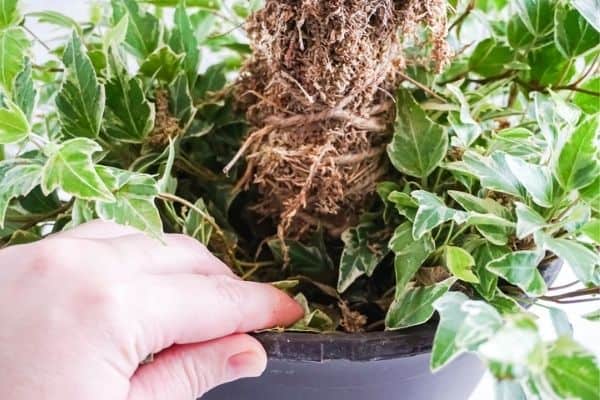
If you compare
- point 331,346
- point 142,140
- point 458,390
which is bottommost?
point 458,390

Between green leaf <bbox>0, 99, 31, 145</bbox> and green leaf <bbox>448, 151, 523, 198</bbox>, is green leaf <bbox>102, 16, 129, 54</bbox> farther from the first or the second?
green leaf <bbox>448, 151, 523, 198</bbox>

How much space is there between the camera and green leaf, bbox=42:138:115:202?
52 cm

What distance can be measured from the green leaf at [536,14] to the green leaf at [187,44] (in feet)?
1.01

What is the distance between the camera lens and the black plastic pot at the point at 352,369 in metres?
0.60

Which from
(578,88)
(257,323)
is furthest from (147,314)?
(578,88)

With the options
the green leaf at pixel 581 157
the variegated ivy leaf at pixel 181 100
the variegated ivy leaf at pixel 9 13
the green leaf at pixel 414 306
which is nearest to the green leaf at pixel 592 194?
the green leaf at pixel 581 157

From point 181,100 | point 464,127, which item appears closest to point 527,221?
point 464,127

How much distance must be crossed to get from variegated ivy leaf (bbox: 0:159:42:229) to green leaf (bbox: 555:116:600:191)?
369 mm

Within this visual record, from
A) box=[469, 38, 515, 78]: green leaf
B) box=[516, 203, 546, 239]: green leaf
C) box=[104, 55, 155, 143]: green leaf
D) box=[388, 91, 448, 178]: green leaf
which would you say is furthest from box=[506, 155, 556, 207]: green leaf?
box=[104, 55, 155, 143]: green leaf

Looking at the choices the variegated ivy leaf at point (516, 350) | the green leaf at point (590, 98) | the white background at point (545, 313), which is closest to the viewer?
the variegated ivy leaf at point (516, 350)

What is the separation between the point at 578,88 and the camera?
2.37ft

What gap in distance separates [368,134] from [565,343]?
1.02ft

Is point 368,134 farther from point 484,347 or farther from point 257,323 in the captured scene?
point 484,347

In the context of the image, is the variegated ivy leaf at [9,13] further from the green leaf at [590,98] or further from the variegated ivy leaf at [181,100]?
the green leaf at [590,98]
